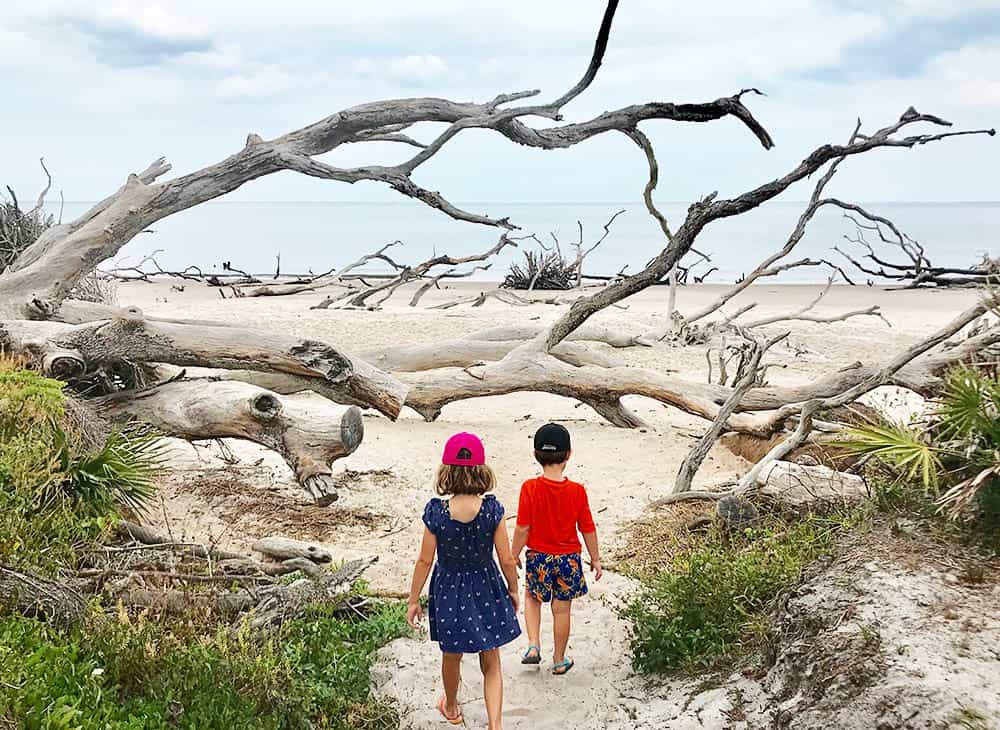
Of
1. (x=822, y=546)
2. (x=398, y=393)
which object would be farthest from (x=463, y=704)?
(x=398, y=393)

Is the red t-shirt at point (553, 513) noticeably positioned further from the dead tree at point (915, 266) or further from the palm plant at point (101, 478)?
the palm plant at point (101, 478)

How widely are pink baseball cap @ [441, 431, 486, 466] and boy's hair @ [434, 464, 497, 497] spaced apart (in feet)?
0.09

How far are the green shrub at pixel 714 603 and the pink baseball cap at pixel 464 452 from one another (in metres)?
1.37

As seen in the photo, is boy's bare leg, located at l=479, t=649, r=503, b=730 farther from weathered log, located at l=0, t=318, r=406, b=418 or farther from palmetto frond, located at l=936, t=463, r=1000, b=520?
weathered log, located at l=0, t=318, r=406, b=418

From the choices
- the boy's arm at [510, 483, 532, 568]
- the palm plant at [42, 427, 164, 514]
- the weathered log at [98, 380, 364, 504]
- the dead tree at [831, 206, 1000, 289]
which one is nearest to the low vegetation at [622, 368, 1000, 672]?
the boy's arm at [510, 483, 532, 568]

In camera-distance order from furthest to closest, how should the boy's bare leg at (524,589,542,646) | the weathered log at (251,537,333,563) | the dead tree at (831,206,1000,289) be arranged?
1. the weathered log at (251,537,333,563)
2. the dead tree at (831,206,1000,289)
3. the boy's bare leg at (524,589,542,646)

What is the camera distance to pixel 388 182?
35.2 ft

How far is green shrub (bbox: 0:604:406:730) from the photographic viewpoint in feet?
12.9

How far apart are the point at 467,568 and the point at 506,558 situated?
191 mm

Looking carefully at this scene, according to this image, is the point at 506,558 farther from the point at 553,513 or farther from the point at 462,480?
the point at 553,513

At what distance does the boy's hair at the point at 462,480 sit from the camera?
480 cm

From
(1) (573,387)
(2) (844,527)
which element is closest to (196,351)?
(1) (573,387)

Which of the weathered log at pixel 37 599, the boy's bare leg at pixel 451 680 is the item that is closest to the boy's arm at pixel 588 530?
the boy's bare leg at pixel 451 680

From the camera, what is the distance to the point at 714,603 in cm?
526
